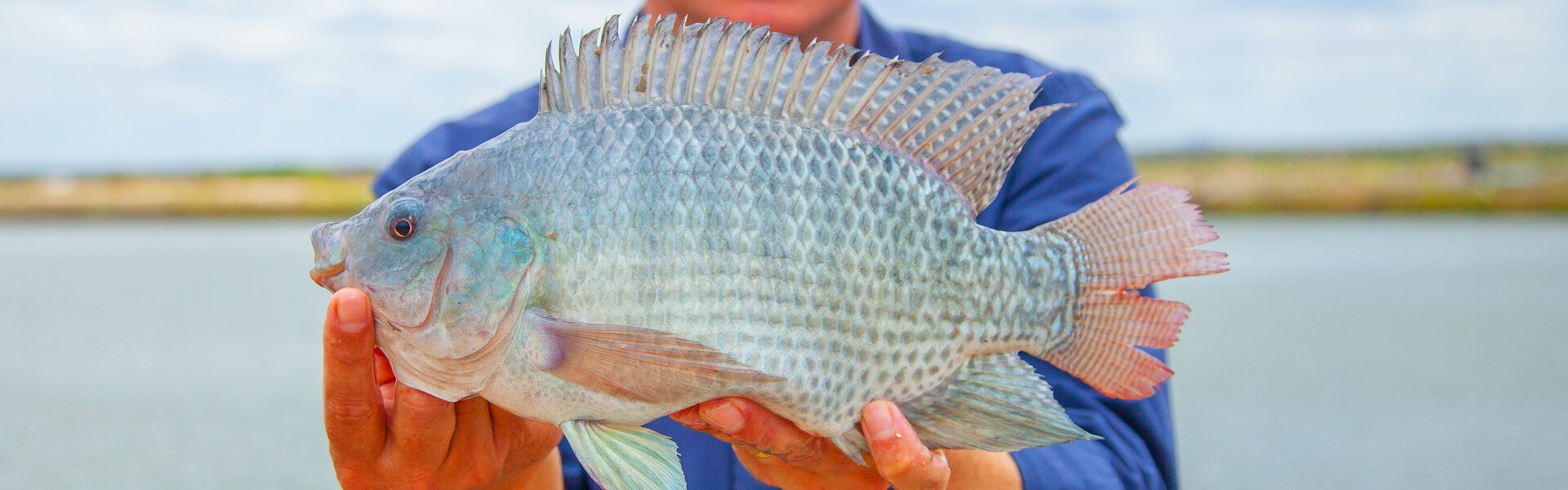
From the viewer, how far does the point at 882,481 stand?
177cm

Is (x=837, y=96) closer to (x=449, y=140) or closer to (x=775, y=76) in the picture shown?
(x=775, y=76)

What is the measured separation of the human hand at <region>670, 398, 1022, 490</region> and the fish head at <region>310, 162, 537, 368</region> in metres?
0.26

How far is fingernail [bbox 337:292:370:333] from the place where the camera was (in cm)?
134

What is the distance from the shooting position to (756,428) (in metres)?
1.46

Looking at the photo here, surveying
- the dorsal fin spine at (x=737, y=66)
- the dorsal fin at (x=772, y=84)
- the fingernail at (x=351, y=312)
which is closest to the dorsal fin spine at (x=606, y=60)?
the dorsal fin at (x=772, y=84)

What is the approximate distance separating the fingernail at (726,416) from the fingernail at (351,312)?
392 mm

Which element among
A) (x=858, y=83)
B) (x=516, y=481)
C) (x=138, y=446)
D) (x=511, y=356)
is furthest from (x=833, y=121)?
(x=138, y=446)

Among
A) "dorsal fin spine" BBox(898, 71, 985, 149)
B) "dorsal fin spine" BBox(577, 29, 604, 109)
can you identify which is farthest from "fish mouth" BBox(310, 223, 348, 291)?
"dorsal fin spine" BBox(898, 71, 985, 149)

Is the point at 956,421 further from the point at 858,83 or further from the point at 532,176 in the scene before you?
the point at 532,176

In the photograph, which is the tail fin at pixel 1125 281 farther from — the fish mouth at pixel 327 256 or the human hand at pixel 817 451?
the fish mouth at pixel 327 256

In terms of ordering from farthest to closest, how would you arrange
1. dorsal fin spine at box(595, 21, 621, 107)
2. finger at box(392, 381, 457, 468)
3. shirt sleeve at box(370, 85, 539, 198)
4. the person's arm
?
shirt sleeve at box(370, 85, 539, 198), the person's arm, finger at box(392, 381, 457, 468), dorsal fin spine at box(595, 21, 621, 107)

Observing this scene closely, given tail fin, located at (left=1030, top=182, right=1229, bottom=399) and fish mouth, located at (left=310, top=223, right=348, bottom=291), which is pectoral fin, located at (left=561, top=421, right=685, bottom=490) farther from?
tail fin, located at (left=1030, top=182, right=1229, bottom=399)

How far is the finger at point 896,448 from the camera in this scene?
56.5 inches

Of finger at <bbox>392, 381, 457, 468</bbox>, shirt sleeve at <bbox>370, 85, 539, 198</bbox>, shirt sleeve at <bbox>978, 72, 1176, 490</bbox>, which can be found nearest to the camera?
finger at <bbox>392, 381, 457, 468</bbox>
